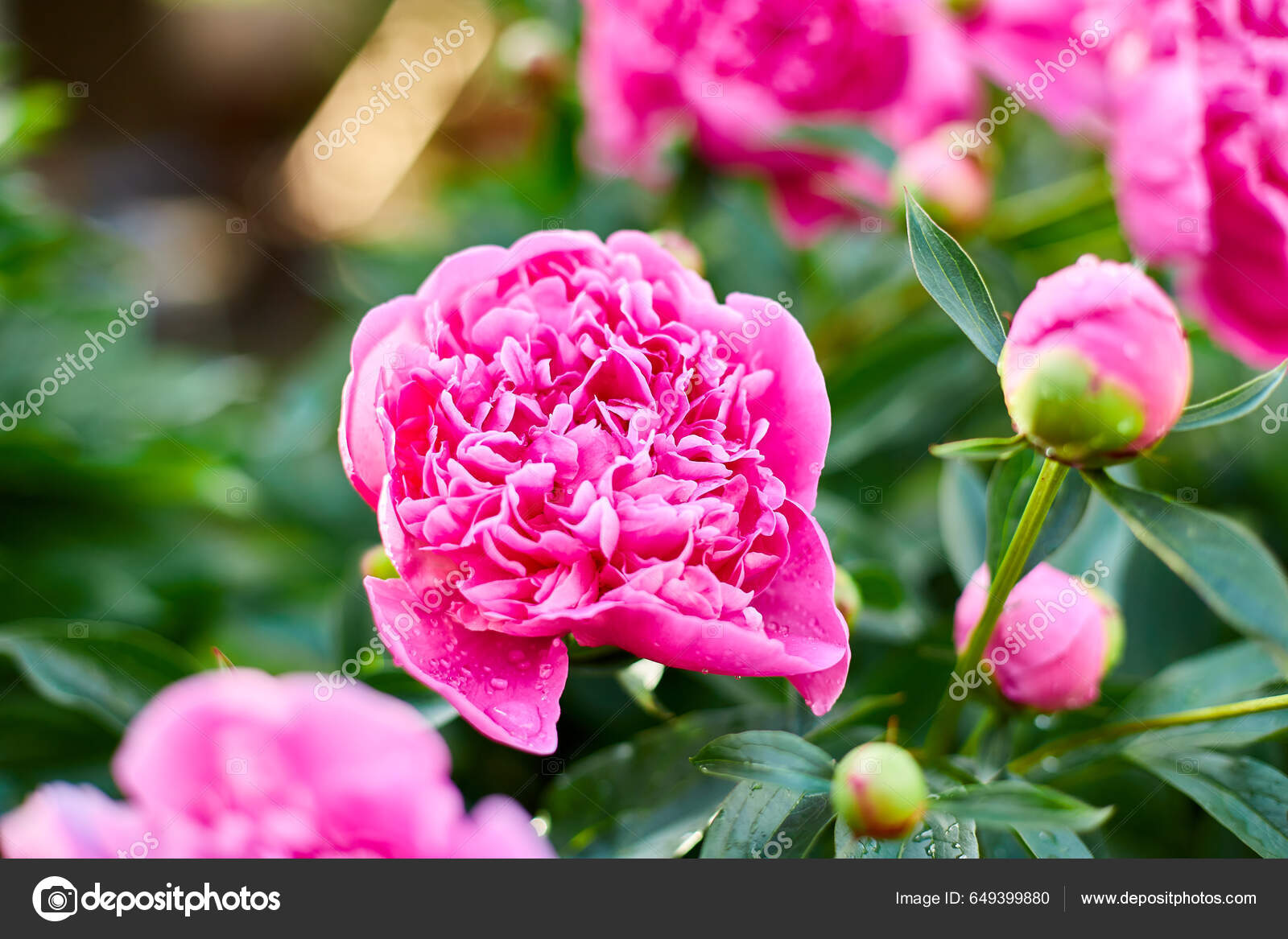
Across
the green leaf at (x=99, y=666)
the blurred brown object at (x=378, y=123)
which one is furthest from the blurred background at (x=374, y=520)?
the blurred brown object at (x=378, y=123)

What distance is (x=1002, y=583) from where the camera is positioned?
1.31 ft

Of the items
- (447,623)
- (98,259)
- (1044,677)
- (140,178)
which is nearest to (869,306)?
(1044,677)

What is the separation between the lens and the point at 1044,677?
0.43 meters

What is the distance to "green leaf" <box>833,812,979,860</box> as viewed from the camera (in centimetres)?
37

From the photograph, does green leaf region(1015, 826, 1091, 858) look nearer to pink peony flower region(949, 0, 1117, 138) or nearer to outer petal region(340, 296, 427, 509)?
outer petal region(340, 296, 427, 509)

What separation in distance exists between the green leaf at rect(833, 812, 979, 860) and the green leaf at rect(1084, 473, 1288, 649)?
120 millimetres

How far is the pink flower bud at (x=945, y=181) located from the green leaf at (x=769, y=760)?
1.25 ft

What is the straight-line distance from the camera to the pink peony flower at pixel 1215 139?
1.71 feet

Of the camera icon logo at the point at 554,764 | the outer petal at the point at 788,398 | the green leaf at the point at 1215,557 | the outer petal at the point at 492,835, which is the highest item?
the outer petal at the point at 788,398

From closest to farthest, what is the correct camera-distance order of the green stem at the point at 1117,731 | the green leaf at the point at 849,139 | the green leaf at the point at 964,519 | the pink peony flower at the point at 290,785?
the pink peony flower at the point at 290,785 → the green stem at the point at 1117,731 → the green leaf at the point at 964,519 → the green leaf at the point at 849,139

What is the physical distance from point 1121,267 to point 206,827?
14.3 inches

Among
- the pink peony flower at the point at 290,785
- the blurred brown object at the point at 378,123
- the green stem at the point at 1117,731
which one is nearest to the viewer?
the pink peony flower at the point at 290,785
